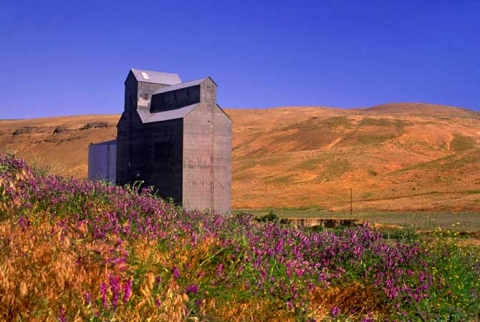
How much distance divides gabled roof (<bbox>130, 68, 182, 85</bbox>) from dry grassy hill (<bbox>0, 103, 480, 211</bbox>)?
686 centimetres

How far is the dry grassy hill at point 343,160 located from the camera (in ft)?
162

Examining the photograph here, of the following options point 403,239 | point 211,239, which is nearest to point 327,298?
point 211,239

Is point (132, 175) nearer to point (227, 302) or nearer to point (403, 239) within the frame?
point (403, 239)

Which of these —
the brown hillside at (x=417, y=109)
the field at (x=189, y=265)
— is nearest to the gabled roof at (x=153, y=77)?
the field at (x=189, y=265)

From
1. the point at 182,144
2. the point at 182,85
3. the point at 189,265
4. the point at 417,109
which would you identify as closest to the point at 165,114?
the point at 182,85

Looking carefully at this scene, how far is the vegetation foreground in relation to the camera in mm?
4059

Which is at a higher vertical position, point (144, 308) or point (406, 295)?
point (144, 308)

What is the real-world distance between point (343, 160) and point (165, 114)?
4071 centimetres

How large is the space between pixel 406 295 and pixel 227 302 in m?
2.33

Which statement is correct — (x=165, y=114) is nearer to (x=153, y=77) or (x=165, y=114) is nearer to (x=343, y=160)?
(x=153, y=77)

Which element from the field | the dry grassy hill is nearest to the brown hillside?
the dry grassy hill

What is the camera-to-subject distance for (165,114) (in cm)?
3341

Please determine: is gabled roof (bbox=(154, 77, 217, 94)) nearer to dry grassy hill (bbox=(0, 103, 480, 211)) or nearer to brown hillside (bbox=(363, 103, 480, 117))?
dry grassy hill (bbox=(0, 103, 480, 211))

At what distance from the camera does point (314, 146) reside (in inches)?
3558
